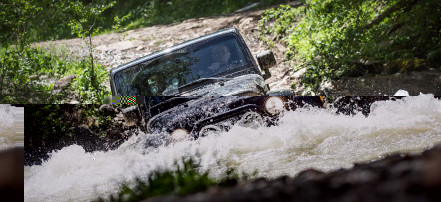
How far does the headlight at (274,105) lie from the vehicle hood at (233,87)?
12cm

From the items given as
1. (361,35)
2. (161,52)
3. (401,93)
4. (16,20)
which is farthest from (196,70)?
(361,35)

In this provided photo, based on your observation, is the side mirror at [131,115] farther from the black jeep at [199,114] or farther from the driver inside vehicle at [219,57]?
the driver inside vehicle at [219,57]

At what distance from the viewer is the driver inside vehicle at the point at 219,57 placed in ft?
8.09

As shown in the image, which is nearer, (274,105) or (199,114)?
(199,114)

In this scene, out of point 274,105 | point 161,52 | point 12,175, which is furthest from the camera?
point 161,52

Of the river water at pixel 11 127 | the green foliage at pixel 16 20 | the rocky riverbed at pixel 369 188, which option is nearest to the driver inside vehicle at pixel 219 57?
the river water at pixel 11 127

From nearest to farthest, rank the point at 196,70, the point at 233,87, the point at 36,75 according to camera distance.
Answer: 1. the point at 233,87
2. the point at 196,70
3. the point at 36,75

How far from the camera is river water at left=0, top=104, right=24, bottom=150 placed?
6.29ft

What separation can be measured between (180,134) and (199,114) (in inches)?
4.9

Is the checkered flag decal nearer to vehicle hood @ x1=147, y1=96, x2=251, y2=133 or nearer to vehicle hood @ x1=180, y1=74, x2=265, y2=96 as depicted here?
vehicle hood @ x1=147, y1=96, x2=251, y2=133

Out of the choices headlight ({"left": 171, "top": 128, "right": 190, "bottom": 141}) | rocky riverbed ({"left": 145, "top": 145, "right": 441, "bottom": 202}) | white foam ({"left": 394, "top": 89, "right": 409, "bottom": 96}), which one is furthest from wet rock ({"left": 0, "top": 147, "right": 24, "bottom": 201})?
white foam ({"left": 394, "top": 89, "right": 409, "bottom": 96})

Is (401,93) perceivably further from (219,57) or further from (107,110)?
(107,110)

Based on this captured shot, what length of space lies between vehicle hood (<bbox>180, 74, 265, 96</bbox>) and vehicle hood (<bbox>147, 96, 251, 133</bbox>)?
99 mm

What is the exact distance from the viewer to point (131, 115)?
201 centimetres
